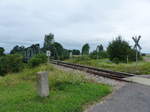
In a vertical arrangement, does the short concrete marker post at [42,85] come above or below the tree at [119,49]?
below

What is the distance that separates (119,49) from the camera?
30.0 meters

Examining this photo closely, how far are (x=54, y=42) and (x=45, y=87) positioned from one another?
3109 inches

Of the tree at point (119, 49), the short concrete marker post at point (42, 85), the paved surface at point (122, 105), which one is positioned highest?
the tree at point (119, 49)

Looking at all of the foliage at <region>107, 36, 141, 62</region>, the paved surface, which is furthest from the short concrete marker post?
the foliage at <region>107, 36, 141, 62</region>

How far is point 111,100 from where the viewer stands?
616 centimetres

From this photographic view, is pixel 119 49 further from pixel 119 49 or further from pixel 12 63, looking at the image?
pixel 12 63

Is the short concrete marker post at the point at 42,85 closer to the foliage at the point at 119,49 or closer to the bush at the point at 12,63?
the bush at the point at 12,63

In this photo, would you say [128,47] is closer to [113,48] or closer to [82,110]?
[113,48]

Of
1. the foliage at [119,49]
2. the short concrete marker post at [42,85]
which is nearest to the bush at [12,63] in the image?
the foliage at [119,49]

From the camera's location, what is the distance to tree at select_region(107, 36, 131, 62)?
98.8ft

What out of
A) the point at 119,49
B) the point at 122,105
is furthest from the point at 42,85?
the point at 119,49

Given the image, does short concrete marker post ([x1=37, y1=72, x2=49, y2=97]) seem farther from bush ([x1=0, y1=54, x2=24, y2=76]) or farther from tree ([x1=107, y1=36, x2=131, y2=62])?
tree ([x1=107, y1=36, x2=131, y2=62])

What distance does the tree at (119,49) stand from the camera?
30.1 meters

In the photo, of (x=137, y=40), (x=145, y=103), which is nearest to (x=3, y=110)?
(x=145, y=103)
